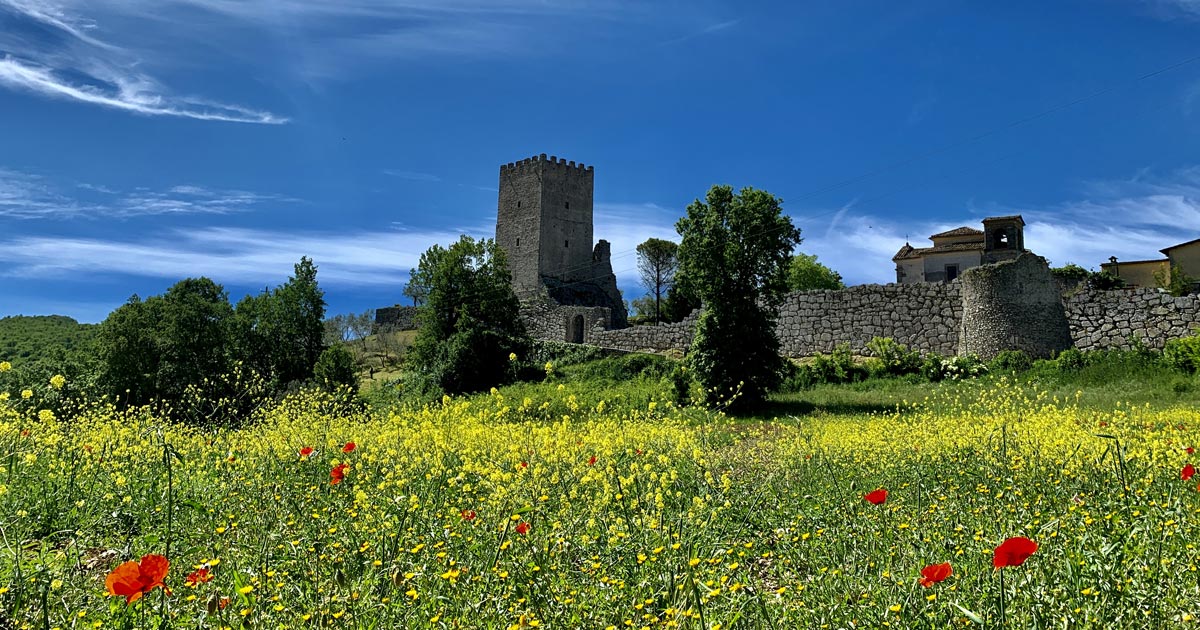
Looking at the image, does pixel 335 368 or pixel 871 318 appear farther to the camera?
pixel 335 368

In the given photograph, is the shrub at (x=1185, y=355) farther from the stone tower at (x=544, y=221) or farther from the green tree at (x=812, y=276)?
the stone tower at (x=544, y=221)

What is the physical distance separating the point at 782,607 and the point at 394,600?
1588 mm

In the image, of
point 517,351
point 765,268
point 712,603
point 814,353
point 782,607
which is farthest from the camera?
point 517,351

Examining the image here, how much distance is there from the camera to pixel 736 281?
1855 cm

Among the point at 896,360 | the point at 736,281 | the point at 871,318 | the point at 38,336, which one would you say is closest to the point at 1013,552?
the point at 736,281

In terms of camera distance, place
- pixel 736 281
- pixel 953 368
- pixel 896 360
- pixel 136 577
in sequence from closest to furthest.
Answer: pixel 136 577
pixel 736 281
pixel 953 368
pixel 896 360

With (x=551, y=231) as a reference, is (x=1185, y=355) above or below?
below

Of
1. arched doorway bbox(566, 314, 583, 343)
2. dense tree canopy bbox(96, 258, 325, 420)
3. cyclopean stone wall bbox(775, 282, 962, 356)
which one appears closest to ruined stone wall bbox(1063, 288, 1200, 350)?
cyclopean stone wall bbox(775, 282, 962, 356)

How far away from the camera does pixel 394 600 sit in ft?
9.93

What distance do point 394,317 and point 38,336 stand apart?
68.9 feet

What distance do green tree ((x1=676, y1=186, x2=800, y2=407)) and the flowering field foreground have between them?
10.2m

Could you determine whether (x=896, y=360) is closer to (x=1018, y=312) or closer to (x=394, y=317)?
(x=1018, y=312)

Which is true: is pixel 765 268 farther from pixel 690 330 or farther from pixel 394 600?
pixel 394 600

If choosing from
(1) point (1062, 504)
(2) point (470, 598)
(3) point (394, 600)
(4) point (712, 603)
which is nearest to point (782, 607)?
(4) point (712, 603)
